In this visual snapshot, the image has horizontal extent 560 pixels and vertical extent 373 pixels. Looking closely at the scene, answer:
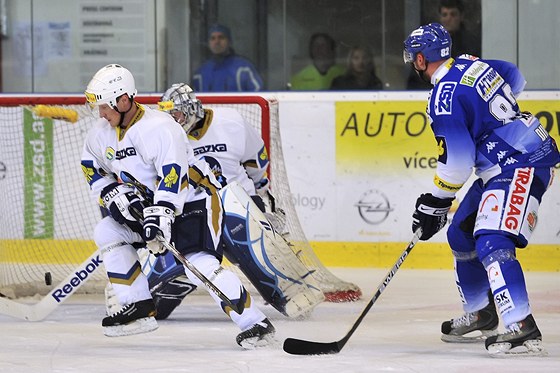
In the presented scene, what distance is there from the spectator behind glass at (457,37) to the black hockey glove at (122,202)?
123 inches

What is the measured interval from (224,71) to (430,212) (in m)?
3.50

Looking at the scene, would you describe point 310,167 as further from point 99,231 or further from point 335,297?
point 99,231

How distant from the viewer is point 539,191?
4.51 metres

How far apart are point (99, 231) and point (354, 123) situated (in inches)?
112

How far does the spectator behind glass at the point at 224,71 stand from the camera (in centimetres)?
781

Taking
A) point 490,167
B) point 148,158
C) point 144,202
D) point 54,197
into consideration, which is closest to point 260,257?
point 144,202

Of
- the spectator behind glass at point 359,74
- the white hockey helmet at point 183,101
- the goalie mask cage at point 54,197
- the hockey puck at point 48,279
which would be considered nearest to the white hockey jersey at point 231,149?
the white hockey helmet at point 183,101

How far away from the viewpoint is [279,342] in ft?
15.6

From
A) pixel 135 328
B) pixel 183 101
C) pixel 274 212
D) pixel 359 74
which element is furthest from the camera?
pixel 359 74

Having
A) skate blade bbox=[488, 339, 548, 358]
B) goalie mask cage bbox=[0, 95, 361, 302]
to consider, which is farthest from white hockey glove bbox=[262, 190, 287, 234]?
skate blade bbox=[488, 339, 548, 358]

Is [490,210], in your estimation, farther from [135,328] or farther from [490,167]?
[135,328]

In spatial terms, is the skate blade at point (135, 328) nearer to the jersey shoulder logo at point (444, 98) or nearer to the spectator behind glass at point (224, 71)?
the jersey shoulder logo at point (444, 98)

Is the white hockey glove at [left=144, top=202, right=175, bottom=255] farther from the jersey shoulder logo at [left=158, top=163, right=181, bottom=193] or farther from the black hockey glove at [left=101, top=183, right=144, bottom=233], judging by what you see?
the black hockey glove at [left=101, top=183, right=144, bottom=233]

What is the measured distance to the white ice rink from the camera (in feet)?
14.0
